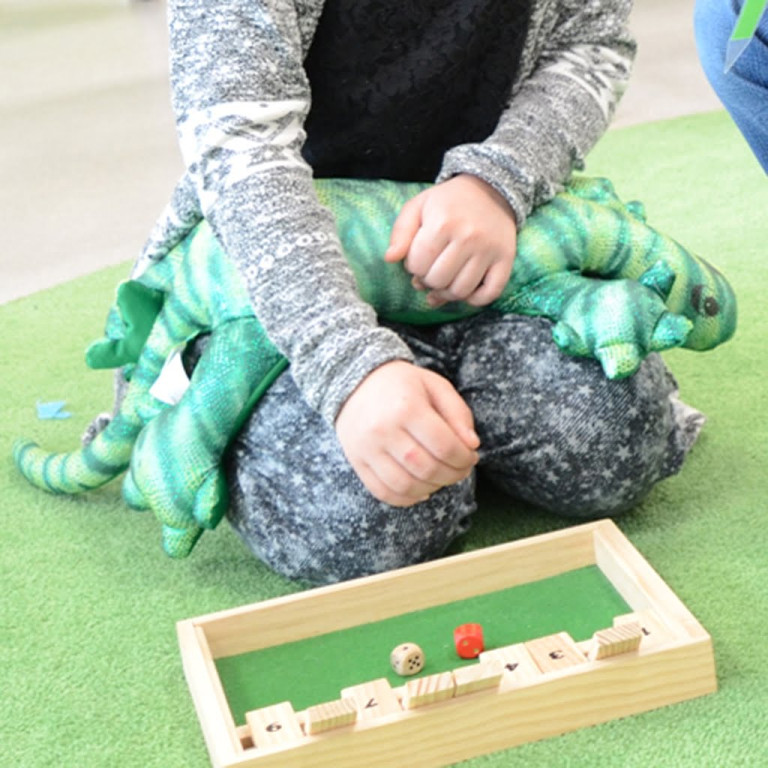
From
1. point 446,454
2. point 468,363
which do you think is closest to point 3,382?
point 468,363

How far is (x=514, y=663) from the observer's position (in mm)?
714

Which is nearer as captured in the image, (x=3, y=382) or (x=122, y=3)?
(x=3, y=382)

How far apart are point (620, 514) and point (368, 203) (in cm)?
29

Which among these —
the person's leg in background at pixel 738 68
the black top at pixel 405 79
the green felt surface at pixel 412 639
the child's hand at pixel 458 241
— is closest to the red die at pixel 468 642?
the green felt surface at pixel 412 639

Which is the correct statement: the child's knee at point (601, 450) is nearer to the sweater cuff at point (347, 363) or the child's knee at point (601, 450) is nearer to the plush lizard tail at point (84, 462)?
the sweater cuff at point (347, 363)

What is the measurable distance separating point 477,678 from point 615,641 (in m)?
0.08

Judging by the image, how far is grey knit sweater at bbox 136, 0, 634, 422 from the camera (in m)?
0.75

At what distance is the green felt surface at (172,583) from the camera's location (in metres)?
0.71

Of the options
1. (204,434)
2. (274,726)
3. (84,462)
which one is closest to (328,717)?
(274,726)

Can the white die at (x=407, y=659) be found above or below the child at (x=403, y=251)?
below

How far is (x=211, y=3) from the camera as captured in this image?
0.82m

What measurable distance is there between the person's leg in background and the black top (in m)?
0.20

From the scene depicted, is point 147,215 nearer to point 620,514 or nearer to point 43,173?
point 43,173

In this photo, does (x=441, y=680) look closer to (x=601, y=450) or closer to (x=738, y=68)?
(x=601, y=450)
